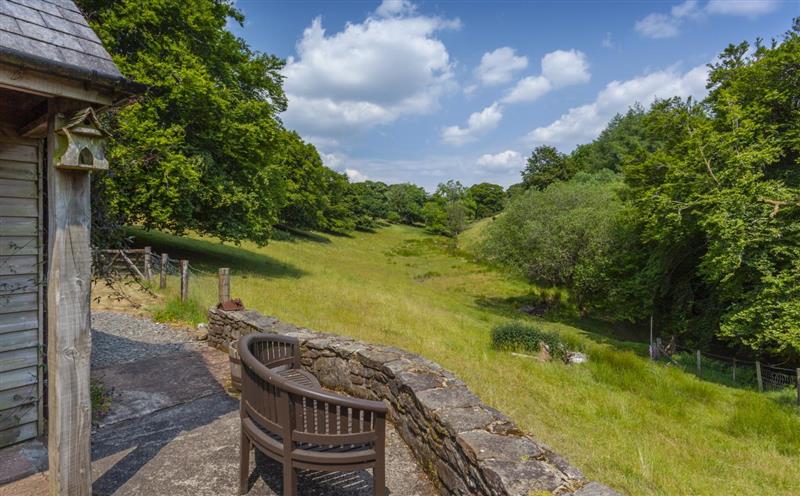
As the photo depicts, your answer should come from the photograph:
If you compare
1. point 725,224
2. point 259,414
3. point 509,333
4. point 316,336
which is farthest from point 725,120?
point 259,414

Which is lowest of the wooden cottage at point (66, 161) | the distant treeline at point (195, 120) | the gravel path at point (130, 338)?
the gravel path at point (130, 338)

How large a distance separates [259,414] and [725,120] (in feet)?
65.1

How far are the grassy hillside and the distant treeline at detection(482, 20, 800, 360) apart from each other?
290 cm

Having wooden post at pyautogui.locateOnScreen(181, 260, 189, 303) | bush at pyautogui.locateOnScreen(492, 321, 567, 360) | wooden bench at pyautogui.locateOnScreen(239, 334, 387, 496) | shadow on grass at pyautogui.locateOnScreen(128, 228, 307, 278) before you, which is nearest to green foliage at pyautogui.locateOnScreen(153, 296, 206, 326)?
wooden post at pyautogui.locateOnScreen(181, 260, 189, 303)

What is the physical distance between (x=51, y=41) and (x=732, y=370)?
19935 mm

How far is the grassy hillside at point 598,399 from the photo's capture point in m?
5.94

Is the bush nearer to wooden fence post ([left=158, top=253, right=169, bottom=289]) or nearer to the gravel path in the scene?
the gravel path

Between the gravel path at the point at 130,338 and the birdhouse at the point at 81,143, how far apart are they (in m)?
5.35

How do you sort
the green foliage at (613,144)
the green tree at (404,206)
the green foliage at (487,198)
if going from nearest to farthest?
1. the green foliage at (613,144)
2. the green tree at (404,206)
3. the green foliage at (487,198)

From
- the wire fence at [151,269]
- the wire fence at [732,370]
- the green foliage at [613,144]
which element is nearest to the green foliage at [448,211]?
the green foliage at [613,144]

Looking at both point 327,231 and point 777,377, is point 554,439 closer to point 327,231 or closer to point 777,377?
point 777,377

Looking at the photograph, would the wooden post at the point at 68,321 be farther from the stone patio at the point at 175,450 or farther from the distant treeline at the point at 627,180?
the distant treeline at the point at 627,180

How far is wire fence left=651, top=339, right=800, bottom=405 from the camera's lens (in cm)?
1327

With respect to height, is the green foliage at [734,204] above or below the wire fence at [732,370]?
above
